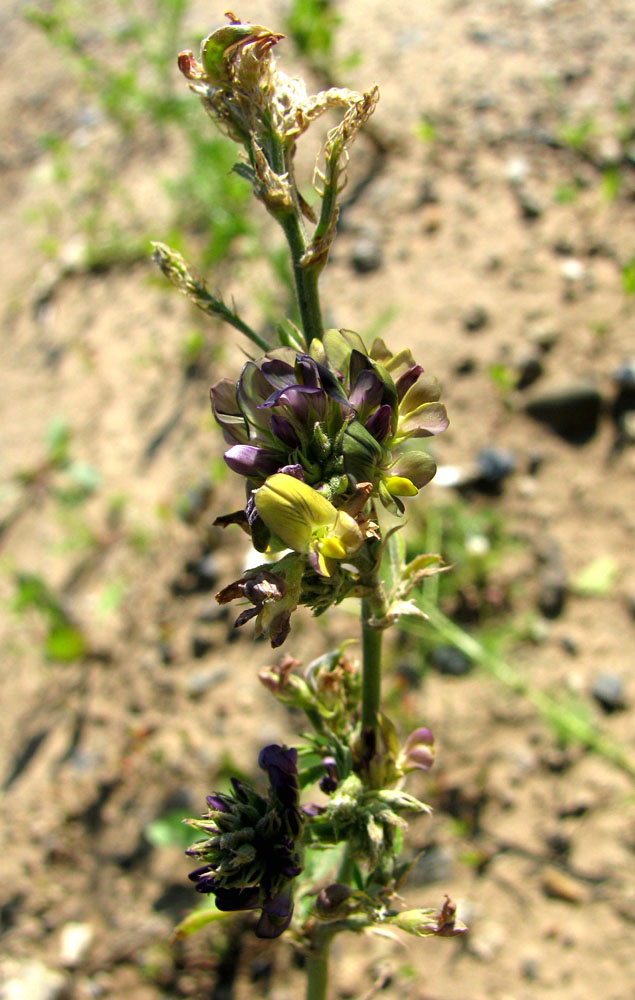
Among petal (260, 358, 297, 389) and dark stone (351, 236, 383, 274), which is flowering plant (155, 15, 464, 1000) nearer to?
petal (260, 358, 297, 389)

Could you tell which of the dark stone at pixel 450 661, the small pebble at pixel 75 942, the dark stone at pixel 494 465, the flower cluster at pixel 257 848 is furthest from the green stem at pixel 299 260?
the small pebble at pixel 75 942

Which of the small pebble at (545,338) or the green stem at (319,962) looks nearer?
the green stem at (319,962)

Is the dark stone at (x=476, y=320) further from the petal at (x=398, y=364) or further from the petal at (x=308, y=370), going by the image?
the petal at (x=308, y=370)

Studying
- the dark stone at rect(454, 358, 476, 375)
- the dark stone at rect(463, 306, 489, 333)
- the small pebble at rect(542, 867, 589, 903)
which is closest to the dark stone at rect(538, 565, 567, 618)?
the small pebble at rect(542, 867, 589, 903)

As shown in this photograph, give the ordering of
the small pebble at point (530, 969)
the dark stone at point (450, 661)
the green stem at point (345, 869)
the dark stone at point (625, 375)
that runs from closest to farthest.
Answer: the green stem at point (345, 869), the small pebble at point (530, 969), the dark stone at point (450, 661), the dark stone at point (625, 375)

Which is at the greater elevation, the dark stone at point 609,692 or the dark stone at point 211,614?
the dark stone at point 211,614

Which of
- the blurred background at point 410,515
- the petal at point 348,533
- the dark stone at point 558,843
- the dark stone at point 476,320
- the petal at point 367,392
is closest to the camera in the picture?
the petal at point 348,533

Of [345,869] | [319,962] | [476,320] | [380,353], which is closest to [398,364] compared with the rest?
[380,353]
